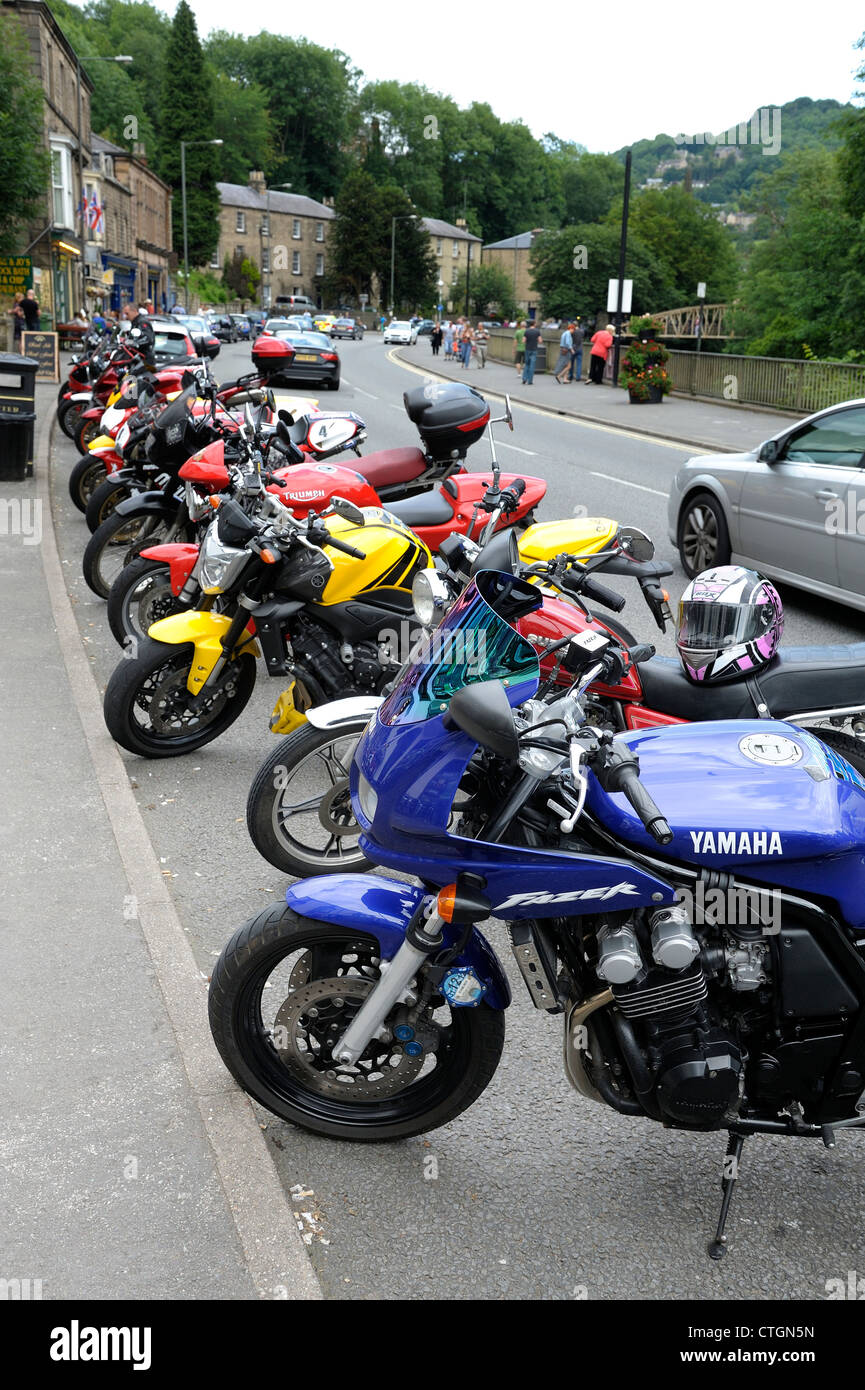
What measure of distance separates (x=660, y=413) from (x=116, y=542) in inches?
776

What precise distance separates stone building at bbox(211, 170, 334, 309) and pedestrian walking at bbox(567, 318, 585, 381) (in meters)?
80.8

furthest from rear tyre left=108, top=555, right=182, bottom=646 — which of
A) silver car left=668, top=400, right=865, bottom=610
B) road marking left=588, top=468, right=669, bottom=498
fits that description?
road marking left=588, top=468, right=669, bottom=498

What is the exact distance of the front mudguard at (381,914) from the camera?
2.99m

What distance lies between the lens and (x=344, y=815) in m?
4.74

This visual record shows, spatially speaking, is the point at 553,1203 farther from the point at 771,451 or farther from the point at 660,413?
the point at 660,413

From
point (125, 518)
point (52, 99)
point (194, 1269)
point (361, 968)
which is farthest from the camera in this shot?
point (52, 99)

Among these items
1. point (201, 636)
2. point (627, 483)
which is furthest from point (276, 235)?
point (201, 636)

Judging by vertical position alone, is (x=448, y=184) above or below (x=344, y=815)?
above

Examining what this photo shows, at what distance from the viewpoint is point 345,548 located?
504 cm

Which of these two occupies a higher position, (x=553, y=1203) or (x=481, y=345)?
(x=481, y=345)

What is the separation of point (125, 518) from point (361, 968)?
223 inches

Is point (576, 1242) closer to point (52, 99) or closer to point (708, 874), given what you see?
point (708, 874)

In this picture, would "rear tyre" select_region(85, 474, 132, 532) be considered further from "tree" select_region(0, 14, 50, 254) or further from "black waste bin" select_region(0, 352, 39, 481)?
"tree" select_region(0, 14, 50, 254)
